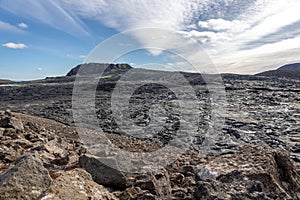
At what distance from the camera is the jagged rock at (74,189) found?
3.14 metres

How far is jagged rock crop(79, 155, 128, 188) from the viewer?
448 cm

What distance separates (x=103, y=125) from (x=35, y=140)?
20.6 ft

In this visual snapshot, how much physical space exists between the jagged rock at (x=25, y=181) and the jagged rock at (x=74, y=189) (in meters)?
0.14

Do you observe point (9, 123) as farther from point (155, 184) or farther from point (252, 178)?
point (252, 178)

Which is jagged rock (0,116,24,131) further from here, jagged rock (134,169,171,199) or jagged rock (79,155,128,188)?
jagged rock (134,169,171,199)

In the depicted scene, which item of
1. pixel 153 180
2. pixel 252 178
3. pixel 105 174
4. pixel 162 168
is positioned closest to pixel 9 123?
pixel 105 174

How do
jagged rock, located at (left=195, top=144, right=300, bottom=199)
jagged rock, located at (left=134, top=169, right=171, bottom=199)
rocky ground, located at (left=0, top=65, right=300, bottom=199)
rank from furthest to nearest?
jagged rock, located at (left=134, top=169, right=171, bottom=199), jagged rock, located at (left=195, top=144, right=300, bottom=199), rocky ground, located at (left=0, top=65, right=300, bottom=199)

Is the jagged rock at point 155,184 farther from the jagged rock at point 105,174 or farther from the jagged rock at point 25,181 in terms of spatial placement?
the jagged rock at point 25,181

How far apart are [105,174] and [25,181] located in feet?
4.65

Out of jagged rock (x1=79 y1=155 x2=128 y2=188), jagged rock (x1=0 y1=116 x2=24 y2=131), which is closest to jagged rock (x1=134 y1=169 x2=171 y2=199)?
jagged rock (x1=79 y1=155 x2=128 y2=188)

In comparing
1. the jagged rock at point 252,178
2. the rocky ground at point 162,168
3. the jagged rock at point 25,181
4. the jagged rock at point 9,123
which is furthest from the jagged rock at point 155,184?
the jagged rock at point 9,123

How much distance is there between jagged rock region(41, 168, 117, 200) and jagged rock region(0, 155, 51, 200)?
0.47ft

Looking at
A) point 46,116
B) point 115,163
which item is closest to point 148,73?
point 46,116

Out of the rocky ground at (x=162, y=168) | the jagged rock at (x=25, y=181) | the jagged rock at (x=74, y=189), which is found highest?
the jagged rock at (x=25, y=181)
